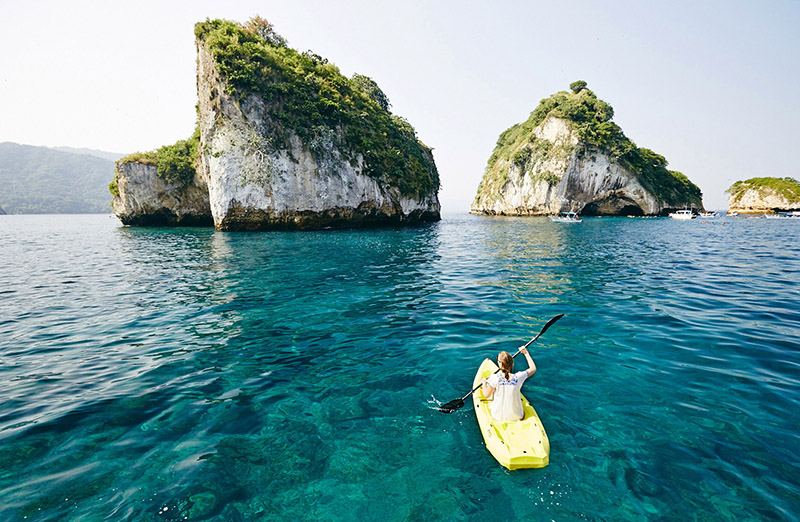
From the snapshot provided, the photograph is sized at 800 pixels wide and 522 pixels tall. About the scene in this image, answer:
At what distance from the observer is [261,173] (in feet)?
120

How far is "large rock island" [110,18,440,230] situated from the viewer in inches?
1423

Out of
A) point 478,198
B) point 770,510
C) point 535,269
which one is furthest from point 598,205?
point 770,510

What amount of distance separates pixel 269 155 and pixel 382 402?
3703 cm

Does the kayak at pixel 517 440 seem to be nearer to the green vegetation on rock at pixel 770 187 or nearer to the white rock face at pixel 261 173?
the white rock face at pixel 261 173

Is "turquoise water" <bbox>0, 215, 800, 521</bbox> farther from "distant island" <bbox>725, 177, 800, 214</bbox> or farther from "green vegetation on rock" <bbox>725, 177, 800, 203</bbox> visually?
"distant island" <bbox>725, 177, 800, 214</bbox>

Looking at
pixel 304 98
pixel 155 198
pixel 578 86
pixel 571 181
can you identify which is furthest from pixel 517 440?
pixel 578 86

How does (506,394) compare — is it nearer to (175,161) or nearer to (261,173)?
(261,173)

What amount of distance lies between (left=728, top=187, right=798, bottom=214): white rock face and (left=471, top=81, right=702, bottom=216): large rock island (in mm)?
9648

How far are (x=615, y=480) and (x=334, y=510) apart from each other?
12.5ft

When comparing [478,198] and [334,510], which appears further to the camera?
[478,198]

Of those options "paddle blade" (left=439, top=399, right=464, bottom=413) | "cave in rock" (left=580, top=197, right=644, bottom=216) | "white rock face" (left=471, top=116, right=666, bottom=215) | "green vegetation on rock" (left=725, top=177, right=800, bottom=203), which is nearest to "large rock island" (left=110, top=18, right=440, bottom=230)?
"paddle blade" (left=439, top=399, right=464, bottom=413)

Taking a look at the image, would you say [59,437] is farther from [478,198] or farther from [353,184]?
[478,198]

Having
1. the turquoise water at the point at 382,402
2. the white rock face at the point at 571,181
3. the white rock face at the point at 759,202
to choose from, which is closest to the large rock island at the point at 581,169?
the white rock face at the point at 571,181

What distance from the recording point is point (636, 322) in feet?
33.0
